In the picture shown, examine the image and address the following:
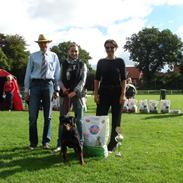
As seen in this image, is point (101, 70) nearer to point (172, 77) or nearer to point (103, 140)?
point (103, 140)

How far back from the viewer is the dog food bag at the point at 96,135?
7.12 meters

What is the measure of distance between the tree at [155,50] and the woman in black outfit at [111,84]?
7244 cm

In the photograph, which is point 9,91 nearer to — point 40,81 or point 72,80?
point 40,81

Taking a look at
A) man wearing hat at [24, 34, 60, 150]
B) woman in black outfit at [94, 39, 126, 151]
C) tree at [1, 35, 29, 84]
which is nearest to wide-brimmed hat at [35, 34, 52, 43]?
man wearing hat at [24, 34, 60, 150]

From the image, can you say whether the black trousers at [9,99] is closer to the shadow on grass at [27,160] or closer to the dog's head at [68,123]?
the shadow on grass at [27,160]

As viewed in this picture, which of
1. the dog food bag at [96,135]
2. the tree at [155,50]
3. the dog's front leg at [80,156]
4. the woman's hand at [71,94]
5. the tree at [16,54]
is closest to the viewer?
the dog's front leg at [80,156]

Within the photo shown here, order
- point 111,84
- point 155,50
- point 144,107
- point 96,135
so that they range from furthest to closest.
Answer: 1. point 155,50
2. point 144,107
3. point 111,84
4. point 96,135

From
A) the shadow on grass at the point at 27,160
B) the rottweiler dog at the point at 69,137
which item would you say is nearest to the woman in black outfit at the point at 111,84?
the shadow on grass at the point at 27,160

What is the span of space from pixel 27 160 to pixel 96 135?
1148mm

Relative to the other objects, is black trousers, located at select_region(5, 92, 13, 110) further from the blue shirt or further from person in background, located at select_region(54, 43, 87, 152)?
person in background, located at select_region(54, 43, 87, 152)

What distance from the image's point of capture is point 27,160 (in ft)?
22.6

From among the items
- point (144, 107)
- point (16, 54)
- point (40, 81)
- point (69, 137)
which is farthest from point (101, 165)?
point (16, 54)

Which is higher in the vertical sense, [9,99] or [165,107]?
[9,99]

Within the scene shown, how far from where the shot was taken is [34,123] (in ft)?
25.5
